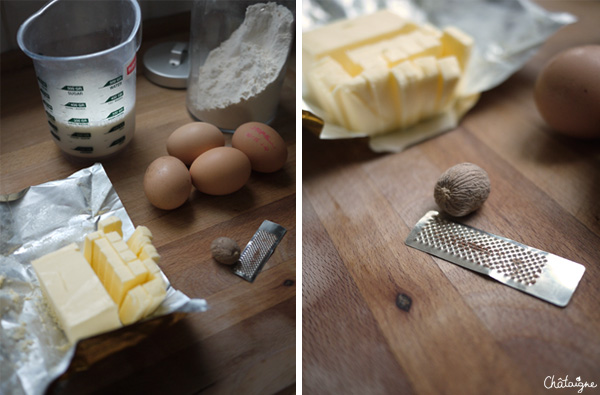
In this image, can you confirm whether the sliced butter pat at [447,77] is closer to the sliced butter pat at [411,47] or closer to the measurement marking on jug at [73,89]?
the sliced butter pat at [411,47]

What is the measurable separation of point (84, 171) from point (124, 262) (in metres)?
0.25

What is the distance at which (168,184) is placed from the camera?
793 millimetres

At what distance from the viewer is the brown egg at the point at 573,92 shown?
0.92m

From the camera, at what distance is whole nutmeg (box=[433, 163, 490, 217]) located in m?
0.82

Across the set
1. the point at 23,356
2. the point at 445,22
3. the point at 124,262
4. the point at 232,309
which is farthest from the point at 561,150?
the point at 23,356

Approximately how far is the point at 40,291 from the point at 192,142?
0.32 metres

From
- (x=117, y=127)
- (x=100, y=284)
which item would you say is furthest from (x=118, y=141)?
(x=100, y=284)

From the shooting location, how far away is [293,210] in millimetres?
855

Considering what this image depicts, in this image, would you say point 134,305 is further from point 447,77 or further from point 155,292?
A: point 447,77

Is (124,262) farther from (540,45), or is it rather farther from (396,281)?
(540,45)

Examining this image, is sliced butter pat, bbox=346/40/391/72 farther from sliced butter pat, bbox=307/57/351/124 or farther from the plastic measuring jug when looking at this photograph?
the plastic measuring jug

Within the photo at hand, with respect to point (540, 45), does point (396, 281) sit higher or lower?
lower

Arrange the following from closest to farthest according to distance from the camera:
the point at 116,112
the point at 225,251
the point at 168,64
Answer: the point at 225,251 → the point at 116,112 → the point at 168,64

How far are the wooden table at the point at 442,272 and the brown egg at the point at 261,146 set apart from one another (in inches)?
3.3
